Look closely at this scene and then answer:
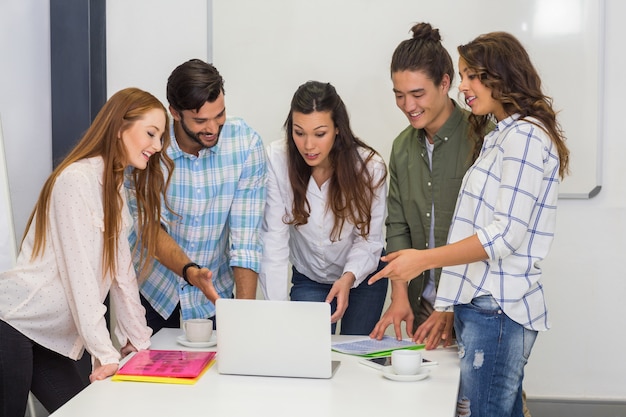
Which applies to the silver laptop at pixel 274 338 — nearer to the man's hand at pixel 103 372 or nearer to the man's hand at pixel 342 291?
the man's hand at pixel 103 372

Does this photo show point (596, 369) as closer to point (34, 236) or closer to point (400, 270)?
point (400, 270)

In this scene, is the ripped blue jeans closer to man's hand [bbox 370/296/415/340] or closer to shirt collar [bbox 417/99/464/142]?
man's hand [bbox 370/296/415/340]

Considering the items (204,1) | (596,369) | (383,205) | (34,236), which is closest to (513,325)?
(383,205)

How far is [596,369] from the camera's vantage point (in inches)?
140

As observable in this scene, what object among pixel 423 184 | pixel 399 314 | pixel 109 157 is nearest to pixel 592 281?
pixel 423 184

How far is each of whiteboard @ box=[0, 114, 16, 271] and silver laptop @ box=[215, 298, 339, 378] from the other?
1.54 metres

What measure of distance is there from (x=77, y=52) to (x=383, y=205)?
1.71 m

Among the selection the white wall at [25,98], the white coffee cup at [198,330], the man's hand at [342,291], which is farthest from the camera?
the white wall at [25,98]

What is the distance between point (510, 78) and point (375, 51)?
4.69 feet

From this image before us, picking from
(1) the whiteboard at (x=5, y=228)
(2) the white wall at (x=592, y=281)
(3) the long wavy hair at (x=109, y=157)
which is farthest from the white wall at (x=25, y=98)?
(3) the long wavy hair at (x=109, y=157)

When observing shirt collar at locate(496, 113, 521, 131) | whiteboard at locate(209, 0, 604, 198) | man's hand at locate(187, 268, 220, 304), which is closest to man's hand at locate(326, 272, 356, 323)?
man's hand at locate(187, 268, 220, 304)

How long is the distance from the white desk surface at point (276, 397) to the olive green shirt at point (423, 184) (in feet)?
2.37

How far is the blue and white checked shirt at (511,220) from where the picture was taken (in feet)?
6.80

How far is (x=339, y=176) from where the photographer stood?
2744 millimetres
